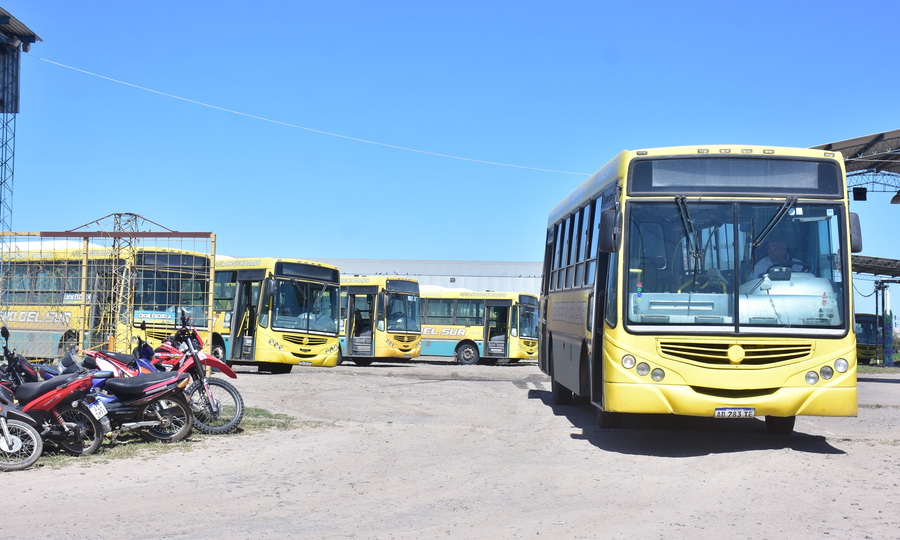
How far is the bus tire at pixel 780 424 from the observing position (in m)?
11.4

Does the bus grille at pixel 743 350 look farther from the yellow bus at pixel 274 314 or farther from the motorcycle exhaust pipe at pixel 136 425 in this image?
the yellow bus at pixel 274 314

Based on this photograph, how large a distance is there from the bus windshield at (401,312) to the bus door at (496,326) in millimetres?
3324

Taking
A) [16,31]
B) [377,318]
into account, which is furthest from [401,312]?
[16,31]

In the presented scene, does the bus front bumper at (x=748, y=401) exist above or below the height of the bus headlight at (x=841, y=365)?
below

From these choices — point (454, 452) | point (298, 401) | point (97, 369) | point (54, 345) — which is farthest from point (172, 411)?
point (54, 345)

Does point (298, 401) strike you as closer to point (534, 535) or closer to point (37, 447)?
point (37, 447)

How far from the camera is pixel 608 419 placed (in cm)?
1148

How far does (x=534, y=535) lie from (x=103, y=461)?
476 cm

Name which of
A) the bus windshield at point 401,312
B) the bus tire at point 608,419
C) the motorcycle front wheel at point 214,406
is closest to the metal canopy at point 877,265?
the bus windshield at point 401,312

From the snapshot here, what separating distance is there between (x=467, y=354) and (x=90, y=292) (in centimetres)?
1986

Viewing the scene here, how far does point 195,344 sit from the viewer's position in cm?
1091

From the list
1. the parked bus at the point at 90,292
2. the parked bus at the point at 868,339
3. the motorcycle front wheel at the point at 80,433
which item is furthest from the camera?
the parked bus at the point at 868,339

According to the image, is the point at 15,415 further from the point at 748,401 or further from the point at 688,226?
the point at 748,401

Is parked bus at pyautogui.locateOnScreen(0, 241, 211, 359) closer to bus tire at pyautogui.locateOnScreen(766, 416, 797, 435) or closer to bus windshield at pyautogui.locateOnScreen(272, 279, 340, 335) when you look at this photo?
bus windshield at pyautogui.locateOnScreen(272, 279, 340, 335)
